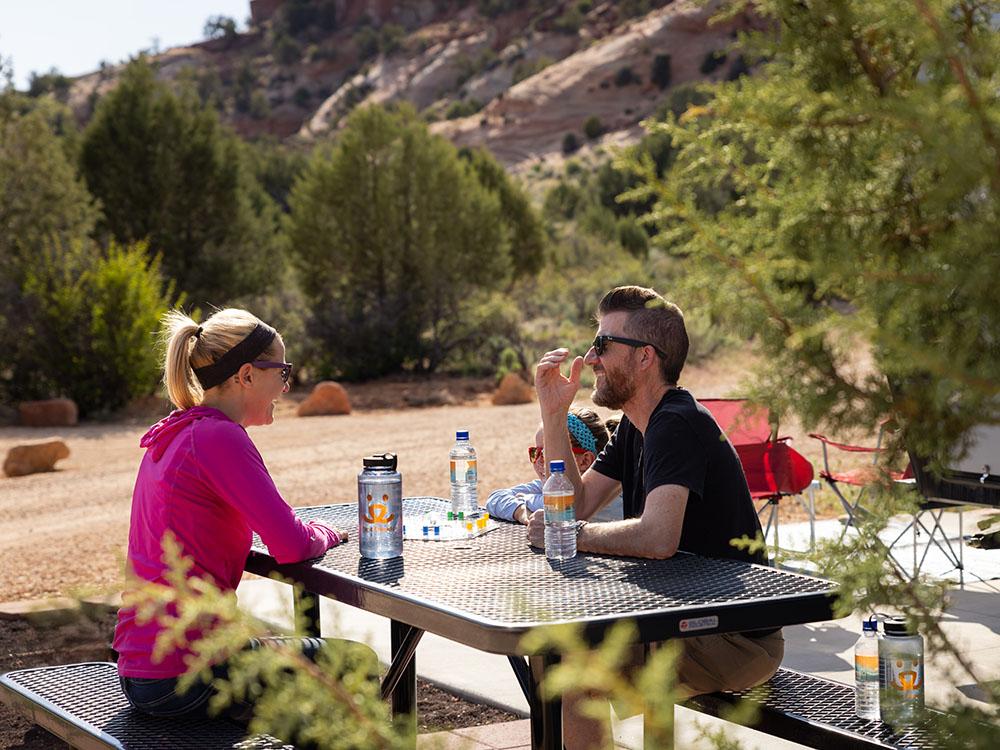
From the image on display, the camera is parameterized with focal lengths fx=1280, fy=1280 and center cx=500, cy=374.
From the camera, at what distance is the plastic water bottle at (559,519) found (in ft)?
10.5

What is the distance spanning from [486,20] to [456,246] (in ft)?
254

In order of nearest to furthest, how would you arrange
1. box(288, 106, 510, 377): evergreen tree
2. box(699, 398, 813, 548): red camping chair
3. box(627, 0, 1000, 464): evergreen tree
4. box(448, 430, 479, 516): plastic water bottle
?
1. box(627, 0, 1000, 464): evergreen tree
2. box(448, 430, 479, 516): plastic water bottle
3. box(699, 398, 813, 548): red camping chair
4. box(288, 106, 510, 377): evergreen tree

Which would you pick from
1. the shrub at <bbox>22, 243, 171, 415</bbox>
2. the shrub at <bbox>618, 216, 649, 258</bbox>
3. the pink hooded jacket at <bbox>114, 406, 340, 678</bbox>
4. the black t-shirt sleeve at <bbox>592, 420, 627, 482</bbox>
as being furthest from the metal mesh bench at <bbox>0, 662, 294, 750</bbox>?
the shrub at <bbox>618, 216, 649, 258</bbox>

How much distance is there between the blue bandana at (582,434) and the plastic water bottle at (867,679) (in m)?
1.34

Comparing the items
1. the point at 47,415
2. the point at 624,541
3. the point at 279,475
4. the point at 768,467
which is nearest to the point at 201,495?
the point at 624,541

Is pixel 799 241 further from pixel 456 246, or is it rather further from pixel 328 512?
pixel 456 246

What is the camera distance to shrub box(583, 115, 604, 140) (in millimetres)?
68875

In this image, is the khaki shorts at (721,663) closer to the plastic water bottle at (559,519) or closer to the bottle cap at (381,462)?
the plastic water bottle at (559,519)

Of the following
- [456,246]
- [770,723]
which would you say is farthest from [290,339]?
[770,723]

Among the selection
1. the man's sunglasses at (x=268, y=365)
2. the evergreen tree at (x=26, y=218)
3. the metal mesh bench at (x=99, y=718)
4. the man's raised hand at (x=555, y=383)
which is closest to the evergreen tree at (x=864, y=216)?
the metal mesh bench at (x=99, y=718)

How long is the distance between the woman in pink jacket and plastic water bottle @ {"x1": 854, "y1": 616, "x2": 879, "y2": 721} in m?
1.35

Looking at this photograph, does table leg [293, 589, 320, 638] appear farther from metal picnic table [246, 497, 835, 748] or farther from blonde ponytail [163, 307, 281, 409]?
blonde ponytail [163, 307, 281, 409]

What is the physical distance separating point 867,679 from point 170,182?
20.6 metres

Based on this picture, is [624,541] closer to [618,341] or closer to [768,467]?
[618,341]
